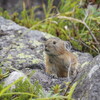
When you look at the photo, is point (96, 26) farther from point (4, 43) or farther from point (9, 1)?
point (9, 1)

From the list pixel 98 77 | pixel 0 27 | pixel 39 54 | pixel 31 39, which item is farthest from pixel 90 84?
pixel 0 27

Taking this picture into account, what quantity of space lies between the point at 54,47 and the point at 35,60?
1.45ft

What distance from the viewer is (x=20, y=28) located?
6.31 metres

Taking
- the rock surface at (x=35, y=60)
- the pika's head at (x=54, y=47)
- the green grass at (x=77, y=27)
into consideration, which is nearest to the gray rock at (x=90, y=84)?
the rock surface at (x=35, y=60)

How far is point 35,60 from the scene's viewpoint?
541cm

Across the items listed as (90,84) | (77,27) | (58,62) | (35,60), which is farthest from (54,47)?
(90,84)

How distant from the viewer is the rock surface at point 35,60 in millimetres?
3322

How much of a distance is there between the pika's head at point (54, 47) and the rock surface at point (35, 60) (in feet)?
1.09

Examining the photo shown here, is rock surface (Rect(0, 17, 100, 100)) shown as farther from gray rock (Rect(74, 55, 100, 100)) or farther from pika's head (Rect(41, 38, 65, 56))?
pika's head (Rect(41, 38, 65, 56))

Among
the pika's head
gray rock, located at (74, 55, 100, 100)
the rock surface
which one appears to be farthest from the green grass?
gray rock, located at (74, 55, 100, 100)

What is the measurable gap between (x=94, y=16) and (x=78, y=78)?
9.08 ft

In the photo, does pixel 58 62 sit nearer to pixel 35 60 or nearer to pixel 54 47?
pixel 54 47

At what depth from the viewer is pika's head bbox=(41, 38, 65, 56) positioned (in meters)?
5.05

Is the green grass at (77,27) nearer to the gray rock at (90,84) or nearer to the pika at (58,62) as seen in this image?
the pika at (58,62)
